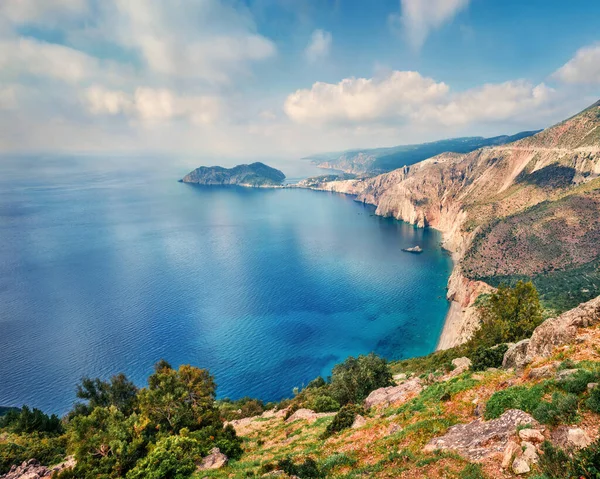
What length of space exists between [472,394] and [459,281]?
354ft

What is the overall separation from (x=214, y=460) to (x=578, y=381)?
23.5 meters

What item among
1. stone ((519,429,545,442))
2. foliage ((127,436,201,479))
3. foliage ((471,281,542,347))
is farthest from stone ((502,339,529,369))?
foliage ((127,436,201,479))

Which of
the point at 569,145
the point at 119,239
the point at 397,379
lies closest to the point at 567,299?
the point at 397,379

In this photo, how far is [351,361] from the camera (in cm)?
4684

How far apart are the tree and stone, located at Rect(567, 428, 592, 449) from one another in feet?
95.3

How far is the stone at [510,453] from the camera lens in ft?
36.6

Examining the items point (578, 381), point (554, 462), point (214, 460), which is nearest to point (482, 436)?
point (554, 462)

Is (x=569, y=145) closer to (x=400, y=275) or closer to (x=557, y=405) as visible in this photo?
(x=400, y=275)

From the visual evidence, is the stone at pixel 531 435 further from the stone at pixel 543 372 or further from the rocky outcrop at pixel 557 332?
the rocky outcrop at pixel 557 332

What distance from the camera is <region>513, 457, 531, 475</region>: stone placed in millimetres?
10484

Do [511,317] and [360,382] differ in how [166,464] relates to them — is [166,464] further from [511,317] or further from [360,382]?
[511,317]

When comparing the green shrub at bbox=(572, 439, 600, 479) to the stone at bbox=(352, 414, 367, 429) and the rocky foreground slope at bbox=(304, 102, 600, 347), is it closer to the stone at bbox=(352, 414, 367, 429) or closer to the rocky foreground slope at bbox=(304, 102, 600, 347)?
the stone at bbox=(352, 414, 367, 429)

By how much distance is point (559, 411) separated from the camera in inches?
481

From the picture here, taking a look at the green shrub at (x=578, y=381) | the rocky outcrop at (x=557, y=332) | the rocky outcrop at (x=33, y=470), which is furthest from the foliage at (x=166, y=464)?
the rocky outcrop at (x=557, y=332)
